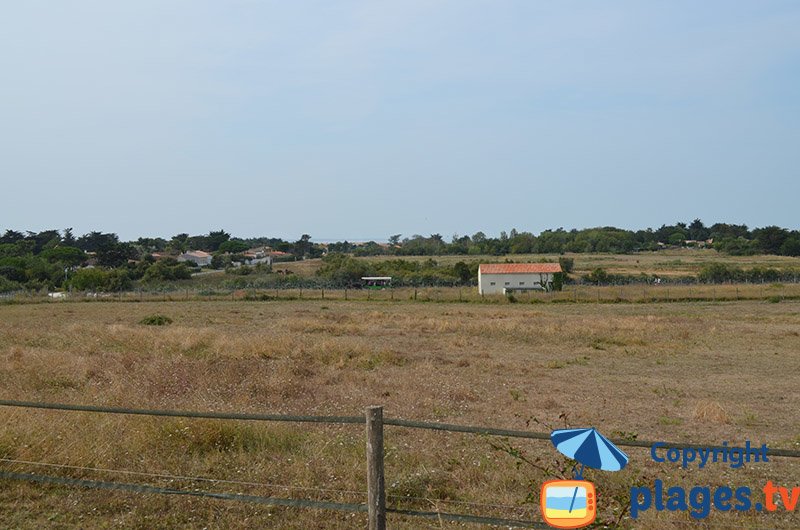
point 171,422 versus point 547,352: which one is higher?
point 171,422

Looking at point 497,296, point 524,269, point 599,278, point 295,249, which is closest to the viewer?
point 497,296

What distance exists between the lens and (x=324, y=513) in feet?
20.7

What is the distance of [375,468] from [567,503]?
1377 mm

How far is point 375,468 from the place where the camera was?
189 inches

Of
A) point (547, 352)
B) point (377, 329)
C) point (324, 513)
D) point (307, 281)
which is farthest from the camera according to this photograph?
point (307, 281)

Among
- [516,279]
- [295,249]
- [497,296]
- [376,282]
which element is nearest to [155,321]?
[497,296]

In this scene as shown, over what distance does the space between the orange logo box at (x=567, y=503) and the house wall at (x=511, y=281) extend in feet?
183

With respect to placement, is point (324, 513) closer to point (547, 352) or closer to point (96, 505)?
point (96, 505)

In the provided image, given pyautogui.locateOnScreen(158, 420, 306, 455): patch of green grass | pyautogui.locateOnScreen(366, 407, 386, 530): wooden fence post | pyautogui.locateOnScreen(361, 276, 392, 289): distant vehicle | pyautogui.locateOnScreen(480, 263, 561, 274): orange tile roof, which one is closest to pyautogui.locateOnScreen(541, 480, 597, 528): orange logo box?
pyautogui.locateOnScreen(366, 407, 386, 530): wooden fence post

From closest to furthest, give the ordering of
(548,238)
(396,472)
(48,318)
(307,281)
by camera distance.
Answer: (396,472) < (48,318) < (307,281) < (548,238)

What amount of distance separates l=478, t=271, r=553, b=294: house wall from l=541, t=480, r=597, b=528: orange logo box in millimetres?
55837

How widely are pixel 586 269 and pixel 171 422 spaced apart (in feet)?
327

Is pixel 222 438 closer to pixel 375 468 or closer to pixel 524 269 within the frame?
pixel 375 468

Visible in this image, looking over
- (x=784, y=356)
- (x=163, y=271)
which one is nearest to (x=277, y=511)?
(x=784, y=356)
